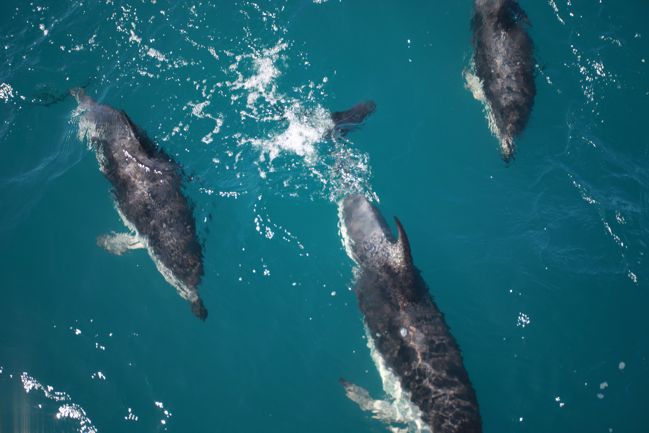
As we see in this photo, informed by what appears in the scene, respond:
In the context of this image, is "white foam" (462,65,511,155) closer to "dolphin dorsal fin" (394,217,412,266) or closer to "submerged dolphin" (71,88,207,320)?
"dolphin dorsal fin" (394,217,412,266)

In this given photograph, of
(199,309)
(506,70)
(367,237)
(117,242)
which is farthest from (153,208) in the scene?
(506,70)

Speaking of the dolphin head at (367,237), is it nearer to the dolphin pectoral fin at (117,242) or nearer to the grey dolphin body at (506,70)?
the grey dolphin body at (506,70)

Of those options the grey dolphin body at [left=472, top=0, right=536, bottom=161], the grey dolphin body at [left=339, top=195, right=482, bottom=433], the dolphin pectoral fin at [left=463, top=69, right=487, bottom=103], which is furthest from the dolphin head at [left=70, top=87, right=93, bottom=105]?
the grey dolphin body at [left=472, top=0, right=536, bottom=161]

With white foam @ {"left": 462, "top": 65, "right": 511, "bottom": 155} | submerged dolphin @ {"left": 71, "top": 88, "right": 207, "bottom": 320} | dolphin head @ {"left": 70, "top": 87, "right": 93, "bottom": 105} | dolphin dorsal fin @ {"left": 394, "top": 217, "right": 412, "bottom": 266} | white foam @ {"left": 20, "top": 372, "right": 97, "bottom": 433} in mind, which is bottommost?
white foam @ {"left": 20, "top": 372, "right": 97, "bottom": 433}

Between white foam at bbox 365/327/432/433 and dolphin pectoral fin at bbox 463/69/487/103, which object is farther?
dolphin pectoral fin at bbox 463/69/487/103

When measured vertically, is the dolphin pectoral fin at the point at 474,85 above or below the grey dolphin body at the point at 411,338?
above

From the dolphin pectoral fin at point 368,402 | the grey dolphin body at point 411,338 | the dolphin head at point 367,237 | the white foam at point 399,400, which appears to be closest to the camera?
the grey dolphin body at point 411,338

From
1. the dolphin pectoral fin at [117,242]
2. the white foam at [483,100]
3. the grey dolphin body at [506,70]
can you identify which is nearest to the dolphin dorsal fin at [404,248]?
the grey dolphin body at [506,70]
